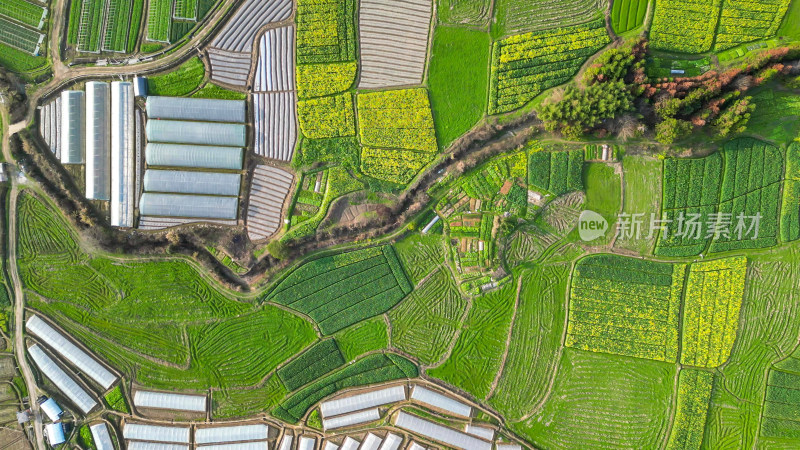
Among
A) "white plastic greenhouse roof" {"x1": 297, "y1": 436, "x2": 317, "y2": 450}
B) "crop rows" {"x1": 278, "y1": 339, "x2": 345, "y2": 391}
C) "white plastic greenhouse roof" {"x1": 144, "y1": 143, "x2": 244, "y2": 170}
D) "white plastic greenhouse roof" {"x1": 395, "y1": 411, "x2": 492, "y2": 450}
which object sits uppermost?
"white plastic greenhouse roof" {"x1": 144, "y1": 143, "x2": 244, "y2": 170}

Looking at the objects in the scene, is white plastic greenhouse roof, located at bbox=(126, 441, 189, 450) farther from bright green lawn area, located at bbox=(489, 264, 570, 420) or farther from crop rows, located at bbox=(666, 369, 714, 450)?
crop rows, located at bbox=(666, 369, 714, 450)

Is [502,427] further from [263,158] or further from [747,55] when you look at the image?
[747,55]

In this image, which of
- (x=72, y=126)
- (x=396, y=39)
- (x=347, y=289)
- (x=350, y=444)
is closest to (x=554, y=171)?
(x=396, y=39)

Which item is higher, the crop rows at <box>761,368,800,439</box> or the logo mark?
the logo mark

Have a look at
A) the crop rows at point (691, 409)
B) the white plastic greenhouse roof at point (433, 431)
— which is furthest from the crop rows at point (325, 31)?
the crop rows at point (691, 409)

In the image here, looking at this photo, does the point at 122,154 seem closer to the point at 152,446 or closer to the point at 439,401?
the point at 152,446

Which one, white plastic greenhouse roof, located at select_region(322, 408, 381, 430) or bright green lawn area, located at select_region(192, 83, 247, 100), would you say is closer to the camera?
white plastic greenhouse roof, located at select_region(322, 408, 381, 430)

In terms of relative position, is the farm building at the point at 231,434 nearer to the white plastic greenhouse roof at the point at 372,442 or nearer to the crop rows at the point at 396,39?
the white plastic greenhouse roof at the point at 372,442

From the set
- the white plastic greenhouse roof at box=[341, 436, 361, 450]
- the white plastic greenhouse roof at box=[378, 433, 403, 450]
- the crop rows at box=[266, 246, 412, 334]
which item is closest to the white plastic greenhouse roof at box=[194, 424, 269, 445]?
the white plastic greenhouse roof at box=[341, 436, 361, 450]
